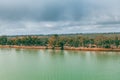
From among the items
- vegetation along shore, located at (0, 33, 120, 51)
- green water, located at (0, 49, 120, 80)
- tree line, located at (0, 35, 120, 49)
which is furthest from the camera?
tree line, located at (0, 35, 120, 49)

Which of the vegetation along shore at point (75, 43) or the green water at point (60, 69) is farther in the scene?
the vegetation along shore at point (75, 43)

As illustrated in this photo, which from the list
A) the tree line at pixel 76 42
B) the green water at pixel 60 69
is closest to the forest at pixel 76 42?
the tree line at pixel 76 42

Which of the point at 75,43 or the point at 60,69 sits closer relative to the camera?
the point at 60,69

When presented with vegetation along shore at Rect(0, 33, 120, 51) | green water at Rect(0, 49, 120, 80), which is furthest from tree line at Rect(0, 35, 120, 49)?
green water at Rect(0, 49, 120, 80)

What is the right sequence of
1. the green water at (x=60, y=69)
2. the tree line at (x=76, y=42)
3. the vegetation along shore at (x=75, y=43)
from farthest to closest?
the tree line at (x=76, y=42), the vegetation along shore at (x=75, y=43), the green water at (x=60, y=69)

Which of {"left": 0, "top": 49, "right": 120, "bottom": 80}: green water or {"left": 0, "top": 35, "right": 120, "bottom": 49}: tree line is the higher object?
{"left": 0, "top": 35, "right": 120, "bottom": 49}: tree line

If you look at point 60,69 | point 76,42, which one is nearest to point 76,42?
point 76,42

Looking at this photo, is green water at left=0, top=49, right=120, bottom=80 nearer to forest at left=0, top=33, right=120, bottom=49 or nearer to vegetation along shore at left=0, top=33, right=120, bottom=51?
vegetation along shore at left=0, top=33, right=120, bottom=51

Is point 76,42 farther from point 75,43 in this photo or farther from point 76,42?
point 75,43

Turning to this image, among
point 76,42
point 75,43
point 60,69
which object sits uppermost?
point 76,42

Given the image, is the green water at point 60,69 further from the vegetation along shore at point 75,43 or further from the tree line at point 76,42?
the tree line at point 76,42

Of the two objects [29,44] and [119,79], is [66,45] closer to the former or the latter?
[29,44]

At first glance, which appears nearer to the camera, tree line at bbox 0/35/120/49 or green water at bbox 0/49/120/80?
green water at bbox 0/49/120/80

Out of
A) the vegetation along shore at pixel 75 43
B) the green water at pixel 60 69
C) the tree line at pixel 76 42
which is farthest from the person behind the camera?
the tree line at pixel 76 42
